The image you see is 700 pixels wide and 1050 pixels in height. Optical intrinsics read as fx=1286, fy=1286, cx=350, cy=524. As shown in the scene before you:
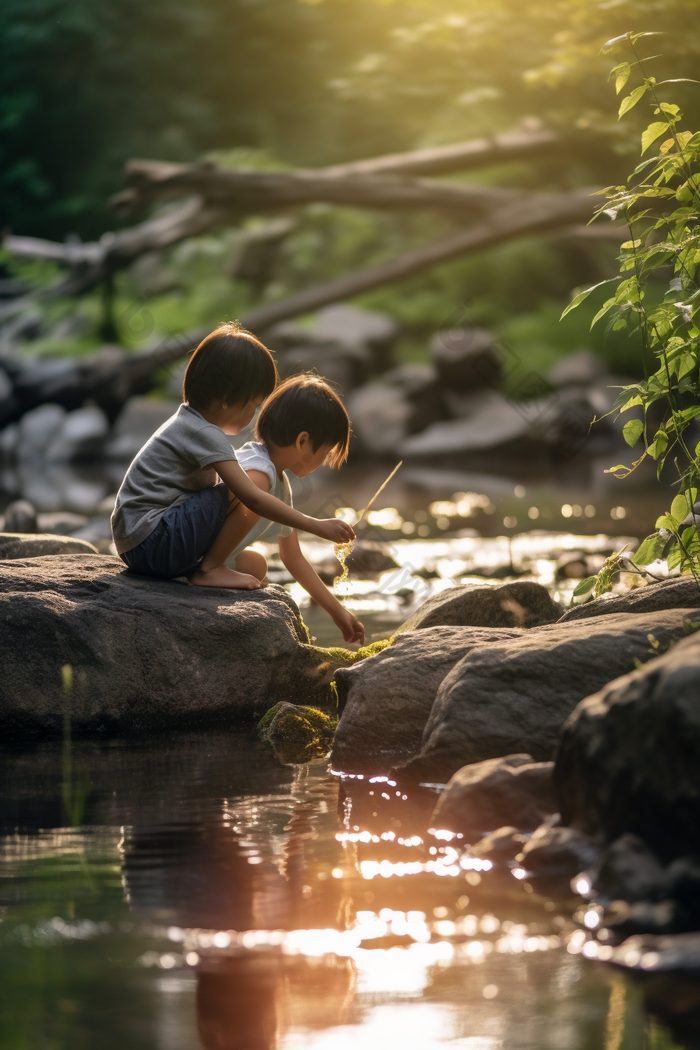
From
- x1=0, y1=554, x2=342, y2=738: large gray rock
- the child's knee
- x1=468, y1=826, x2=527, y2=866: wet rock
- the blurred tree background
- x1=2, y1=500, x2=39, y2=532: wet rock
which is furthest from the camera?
the blurred tree background

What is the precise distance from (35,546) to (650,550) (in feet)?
9.53

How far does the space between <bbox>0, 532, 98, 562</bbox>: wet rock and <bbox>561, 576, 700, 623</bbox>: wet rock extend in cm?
240

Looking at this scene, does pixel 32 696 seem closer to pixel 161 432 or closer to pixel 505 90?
pixel 161 432

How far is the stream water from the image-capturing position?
192 cm

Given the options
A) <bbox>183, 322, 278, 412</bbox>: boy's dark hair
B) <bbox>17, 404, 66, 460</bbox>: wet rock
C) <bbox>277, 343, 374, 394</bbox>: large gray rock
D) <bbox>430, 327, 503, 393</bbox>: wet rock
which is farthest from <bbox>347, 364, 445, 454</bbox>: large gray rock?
<bbox>183, 322, 278, 412</bbox>: boy's dark hair

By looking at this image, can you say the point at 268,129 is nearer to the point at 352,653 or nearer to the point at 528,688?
the point at 352,653

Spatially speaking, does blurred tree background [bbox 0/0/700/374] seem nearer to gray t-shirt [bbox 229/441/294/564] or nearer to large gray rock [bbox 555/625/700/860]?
gray t-shirt [bbox 229/441/294/564]

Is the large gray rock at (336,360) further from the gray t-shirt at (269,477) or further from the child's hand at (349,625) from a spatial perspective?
the child's hand at (349,625)

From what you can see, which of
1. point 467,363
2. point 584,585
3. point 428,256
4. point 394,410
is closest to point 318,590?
point 584,585

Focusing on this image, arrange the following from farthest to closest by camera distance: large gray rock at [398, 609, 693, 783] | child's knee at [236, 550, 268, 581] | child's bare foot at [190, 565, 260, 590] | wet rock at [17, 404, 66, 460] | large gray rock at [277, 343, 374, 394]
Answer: wet rock at [17, 404, 66, 460], large gray rock at [277, 343, 374, 394], child's knee at [236, 550, 268, 581], child's bare foot at [190, 565, 260, 590], large gray rock at [398, 609, 693, 783]

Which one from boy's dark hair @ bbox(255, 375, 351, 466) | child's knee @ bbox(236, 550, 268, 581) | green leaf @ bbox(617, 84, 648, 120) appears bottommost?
child's knee @ bbox(236, 550, 268, 581)

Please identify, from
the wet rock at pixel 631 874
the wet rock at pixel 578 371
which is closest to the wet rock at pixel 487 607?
the wet rock at pixel 631 874

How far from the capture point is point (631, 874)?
89.5 inches

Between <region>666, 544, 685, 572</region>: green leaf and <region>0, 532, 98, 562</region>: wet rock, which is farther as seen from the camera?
<region>0, 532, 98, 562</region>: wet rock
